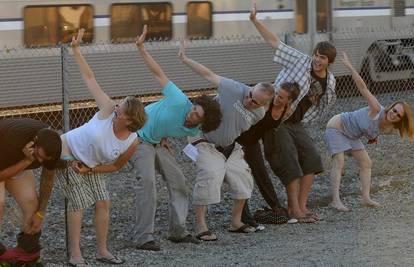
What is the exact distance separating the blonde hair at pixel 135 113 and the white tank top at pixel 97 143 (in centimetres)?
18

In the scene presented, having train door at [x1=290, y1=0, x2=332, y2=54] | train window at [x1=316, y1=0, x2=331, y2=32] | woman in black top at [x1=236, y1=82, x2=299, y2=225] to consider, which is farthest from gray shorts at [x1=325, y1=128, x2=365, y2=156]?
train window at [x1=316, y1=0, x2=331, y2=32]

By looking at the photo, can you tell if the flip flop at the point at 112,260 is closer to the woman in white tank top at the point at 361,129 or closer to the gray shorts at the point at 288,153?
the gray shorts at the point at 288,153

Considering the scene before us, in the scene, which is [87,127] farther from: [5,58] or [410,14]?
[410,14]

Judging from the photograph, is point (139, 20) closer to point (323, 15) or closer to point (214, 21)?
point (214, 21)

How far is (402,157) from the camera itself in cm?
1212

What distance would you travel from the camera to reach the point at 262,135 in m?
8.43

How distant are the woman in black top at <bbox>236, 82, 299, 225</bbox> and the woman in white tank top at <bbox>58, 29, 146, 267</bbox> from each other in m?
1.58

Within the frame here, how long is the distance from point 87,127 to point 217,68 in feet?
28.5

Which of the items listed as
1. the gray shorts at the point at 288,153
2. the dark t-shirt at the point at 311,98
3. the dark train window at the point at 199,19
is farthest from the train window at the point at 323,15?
the gray shorts at the point at 288,153

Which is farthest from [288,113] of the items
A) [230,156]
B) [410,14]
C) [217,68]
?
[410,14]

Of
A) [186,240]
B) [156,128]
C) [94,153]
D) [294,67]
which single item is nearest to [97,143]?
[94,153]

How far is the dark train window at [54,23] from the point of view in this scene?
45.0 ft

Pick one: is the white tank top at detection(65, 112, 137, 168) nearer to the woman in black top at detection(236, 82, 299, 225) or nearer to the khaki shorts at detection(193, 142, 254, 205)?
the khaki shorts at detection(193, 142, 254, 205)

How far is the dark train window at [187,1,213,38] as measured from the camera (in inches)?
608
